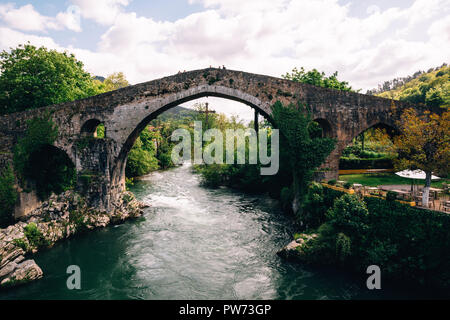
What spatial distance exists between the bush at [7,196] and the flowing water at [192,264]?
4921 millimetres

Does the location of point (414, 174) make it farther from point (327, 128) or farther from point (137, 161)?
point (137, 161)

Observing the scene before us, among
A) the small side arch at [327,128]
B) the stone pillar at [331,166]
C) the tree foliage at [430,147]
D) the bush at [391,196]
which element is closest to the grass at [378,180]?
the stone pillar at [331,166]

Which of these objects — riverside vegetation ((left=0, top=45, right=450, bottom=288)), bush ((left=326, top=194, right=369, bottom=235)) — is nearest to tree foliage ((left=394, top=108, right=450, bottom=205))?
riverside vegetation ((left=0, top=45, right=450, bottom=288))

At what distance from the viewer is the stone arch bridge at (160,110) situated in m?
14.7

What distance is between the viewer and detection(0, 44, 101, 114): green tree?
16.4m

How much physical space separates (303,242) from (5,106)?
2042cm

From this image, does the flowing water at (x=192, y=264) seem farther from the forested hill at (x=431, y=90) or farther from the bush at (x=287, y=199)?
the forested hill at (x=431, y=90)

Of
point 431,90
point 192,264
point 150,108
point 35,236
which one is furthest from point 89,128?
point 431,90

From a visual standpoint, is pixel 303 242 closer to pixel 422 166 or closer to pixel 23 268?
pixel 422 166

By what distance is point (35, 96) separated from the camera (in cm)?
1675

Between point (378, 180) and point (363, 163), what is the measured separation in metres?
3.47

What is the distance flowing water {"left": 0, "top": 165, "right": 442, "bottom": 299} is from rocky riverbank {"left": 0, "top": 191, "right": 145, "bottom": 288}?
458 mm

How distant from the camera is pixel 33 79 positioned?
1625cm

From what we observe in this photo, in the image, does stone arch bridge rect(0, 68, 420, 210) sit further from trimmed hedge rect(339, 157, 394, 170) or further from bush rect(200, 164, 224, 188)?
bush rect(200, 164, 224, 188)
